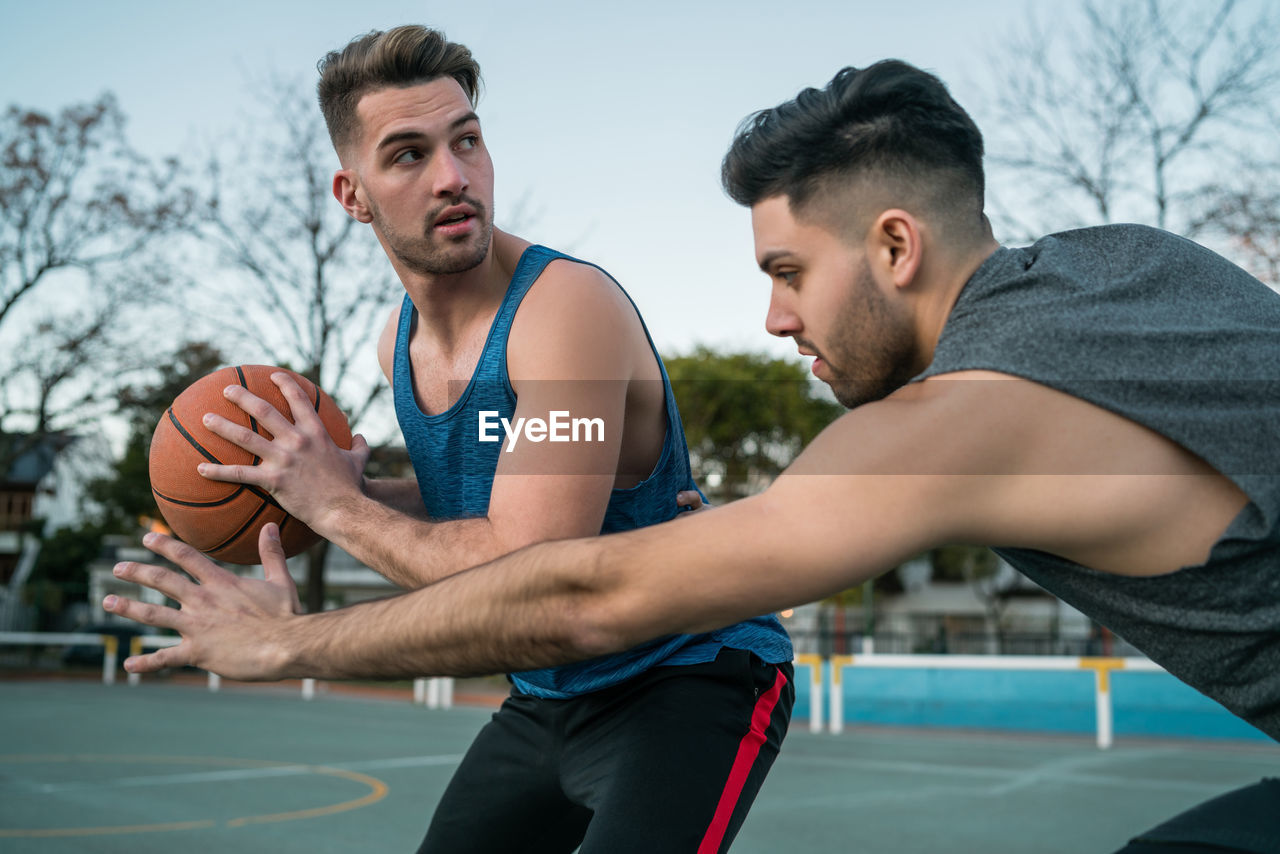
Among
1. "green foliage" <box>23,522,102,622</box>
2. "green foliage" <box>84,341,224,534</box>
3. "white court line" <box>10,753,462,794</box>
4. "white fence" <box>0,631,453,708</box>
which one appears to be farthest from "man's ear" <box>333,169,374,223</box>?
"green foliage" <box>23,522,102,622</box>

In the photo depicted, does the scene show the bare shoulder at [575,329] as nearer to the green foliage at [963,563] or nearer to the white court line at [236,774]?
the white court line at [236,774]

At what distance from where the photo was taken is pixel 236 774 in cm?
875

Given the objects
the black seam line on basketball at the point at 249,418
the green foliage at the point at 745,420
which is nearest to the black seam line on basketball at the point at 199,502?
the black seam line on basketball at the point at 249,418

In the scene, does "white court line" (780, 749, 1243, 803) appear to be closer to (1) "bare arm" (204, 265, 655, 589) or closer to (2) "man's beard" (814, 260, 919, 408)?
(1) "bare arm" (204, 265, 655, 589)

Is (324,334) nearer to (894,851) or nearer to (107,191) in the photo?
(107,191)

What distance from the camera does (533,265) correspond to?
2.64m

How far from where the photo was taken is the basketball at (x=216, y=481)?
2.63 metres

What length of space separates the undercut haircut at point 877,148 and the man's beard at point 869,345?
5.9 inches

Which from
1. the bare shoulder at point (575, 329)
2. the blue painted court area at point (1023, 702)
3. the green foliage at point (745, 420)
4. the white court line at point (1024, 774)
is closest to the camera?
the bare shoulder at point (575, 329)

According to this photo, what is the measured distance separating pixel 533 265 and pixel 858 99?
3.41 ft

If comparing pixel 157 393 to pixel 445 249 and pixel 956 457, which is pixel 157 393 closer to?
pixel 445 249

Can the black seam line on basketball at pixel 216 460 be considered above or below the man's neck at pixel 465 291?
below

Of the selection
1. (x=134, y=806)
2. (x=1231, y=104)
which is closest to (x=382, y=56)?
(x=134, y=806)

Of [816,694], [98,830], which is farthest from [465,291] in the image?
[816,694]
